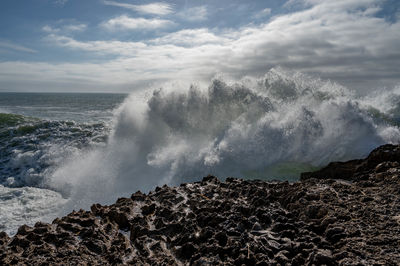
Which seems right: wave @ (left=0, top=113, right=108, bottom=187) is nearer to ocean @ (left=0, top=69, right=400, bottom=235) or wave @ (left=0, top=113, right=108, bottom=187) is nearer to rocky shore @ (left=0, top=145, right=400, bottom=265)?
ocean @ (left=0, top=69, right=400, bottom=235)

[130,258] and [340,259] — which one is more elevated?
[340,259]

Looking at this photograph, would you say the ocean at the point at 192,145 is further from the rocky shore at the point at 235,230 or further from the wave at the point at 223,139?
the rocky shore at the point at 235,230

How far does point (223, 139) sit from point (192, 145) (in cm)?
119

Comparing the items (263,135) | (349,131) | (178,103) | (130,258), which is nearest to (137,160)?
(178,103)

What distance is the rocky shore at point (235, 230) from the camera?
2656mm

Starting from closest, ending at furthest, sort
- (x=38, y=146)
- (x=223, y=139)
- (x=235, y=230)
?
1. (x=235, y=230)
2. (x=223, y=139)
3. (x=38, y=146)

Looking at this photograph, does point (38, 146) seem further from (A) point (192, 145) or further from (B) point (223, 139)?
(B) point (223, 139)

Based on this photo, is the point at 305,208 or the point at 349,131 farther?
the point at 349,131

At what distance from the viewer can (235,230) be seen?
3.12 meters

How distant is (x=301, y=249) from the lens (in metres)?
2.69

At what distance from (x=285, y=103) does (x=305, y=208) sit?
7492 mm

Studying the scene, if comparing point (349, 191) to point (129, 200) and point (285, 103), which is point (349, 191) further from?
point (285, 103)

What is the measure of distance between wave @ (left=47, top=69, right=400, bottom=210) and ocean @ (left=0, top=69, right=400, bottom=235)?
0.10ft

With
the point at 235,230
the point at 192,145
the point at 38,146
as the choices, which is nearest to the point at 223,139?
the point at 192,145
